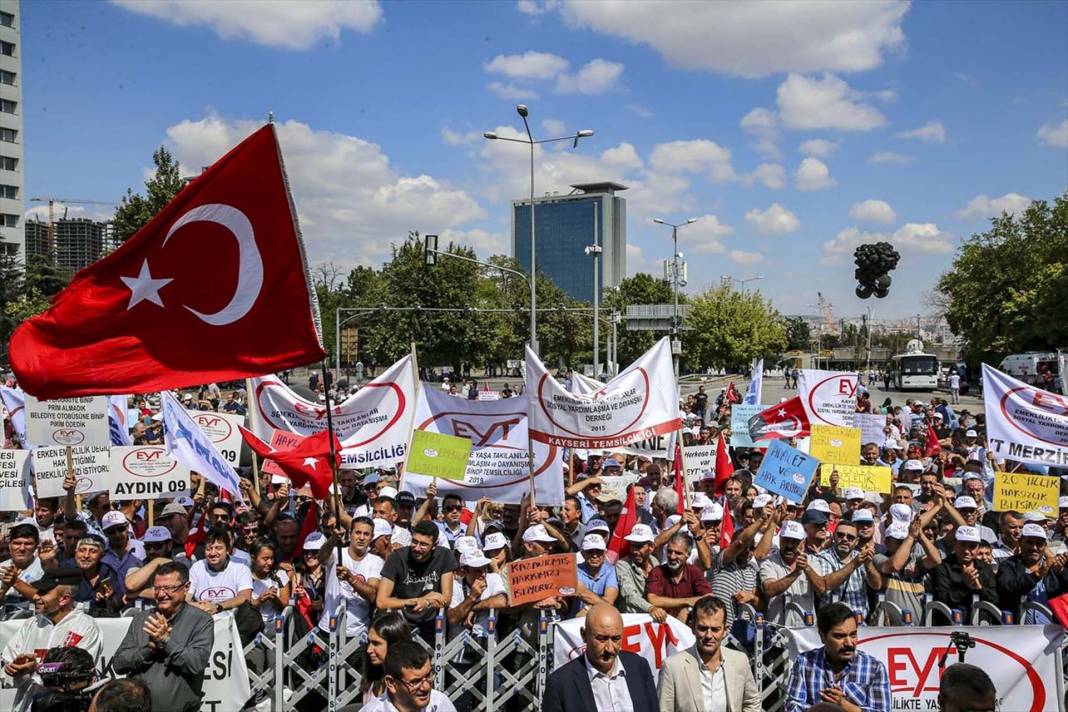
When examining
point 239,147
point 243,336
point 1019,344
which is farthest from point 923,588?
point 1019,344

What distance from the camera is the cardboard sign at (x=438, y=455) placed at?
10039 millimetres

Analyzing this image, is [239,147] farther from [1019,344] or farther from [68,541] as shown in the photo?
[1019,344]

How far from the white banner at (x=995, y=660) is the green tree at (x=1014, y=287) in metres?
48.6

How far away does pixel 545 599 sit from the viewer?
7.10 m

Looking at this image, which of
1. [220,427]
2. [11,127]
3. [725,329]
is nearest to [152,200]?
[220,427]

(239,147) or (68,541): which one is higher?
(239,147)

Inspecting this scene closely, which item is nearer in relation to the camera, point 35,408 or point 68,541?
point 68,541

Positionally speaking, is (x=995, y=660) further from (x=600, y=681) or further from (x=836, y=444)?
(x=836, y=444)

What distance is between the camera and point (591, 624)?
512 centimetres

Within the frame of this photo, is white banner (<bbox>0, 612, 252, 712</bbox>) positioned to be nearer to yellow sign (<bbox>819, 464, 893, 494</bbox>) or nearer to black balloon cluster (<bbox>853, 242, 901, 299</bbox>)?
yellow sign (<bbox>819, 464, 893, 494</bbox>)

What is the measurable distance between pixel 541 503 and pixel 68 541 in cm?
478

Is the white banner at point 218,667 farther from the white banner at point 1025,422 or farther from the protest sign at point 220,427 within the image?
the white banner at point 1025,422

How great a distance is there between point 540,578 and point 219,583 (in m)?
2.80

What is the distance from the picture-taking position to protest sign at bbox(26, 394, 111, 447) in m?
10.7
